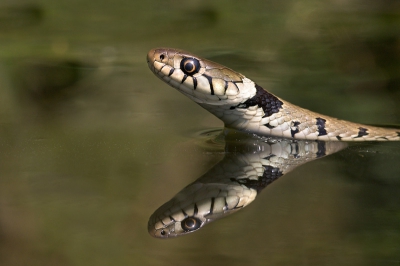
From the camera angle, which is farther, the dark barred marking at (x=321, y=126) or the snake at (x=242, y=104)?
the dark barred marking at (x=321, y=126)

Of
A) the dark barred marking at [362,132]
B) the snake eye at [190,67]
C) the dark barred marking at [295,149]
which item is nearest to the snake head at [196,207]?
the dark barred marking at [295,149]

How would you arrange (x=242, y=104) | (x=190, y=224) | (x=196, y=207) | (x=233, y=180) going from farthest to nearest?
(x=242, y=104), (x=233, y=180), (x=196, y=207), (x=190, y=224)

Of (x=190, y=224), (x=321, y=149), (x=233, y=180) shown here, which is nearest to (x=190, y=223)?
(x=190, y=224)

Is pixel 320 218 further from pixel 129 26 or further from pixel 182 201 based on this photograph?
pixel 129 26

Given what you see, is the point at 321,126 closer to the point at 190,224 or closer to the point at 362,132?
the point at 362,132

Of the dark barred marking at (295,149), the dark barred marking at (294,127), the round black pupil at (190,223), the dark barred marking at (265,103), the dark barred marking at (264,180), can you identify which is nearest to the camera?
the round black pupil at (190,223)

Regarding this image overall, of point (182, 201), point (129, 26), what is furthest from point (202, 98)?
point (129, 26)

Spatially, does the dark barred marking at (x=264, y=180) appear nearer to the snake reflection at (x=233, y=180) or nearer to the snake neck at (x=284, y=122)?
the snake reflection at (x=233, y=180)
